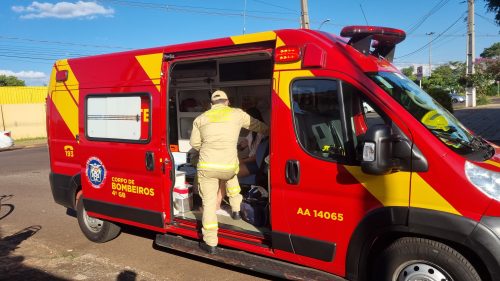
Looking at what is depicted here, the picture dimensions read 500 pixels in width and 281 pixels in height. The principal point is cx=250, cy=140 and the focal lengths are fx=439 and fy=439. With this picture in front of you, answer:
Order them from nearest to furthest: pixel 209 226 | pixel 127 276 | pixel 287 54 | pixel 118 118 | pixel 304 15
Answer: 1. pixel 287 54
2. pixel 209 226
3. pixel 127 276
4. pixel 118 118
5. pixel 304 15

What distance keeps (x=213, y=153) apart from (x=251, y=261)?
113cm

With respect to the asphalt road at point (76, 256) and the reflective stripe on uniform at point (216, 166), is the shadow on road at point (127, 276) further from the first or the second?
the reflective stripe on uniform at point (216, 166)

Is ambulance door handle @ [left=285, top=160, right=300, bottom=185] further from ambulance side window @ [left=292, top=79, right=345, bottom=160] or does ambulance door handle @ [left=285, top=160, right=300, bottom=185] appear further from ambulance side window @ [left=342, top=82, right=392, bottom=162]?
ambulance side window @ [left=342, top=82, right=392, bottom=162]

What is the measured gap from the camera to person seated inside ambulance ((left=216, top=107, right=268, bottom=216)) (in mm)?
5395

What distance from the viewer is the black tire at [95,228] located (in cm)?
576

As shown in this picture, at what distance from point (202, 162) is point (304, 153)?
4.19ft

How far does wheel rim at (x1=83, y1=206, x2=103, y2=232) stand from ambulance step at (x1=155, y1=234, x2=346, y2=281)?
1.39 m

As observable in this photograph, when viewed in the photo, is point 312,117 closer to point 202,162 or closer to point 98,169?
point 202,162

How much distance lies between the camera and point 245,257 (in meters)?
4.16

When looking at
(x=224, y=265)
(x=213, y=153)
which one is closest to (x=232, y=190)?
(x=213, y=153)

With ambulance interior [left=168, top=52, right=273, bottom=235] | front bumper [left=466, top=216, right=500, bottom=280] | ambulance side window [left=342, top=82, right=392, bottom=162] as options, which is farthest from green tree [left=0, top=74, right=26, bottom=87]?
front bumper [left=466, top=216, right=500, bottom=280]

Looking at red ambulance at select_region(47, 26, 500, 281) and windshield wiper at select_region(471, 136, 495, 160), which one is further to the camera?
windshield wiper at select_region(471, 136, 495, 160)

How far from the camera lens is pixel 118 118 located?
520 centimetres

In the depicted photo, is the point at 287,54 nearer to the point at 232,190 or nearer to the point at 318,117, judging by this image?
the point at 318,117
